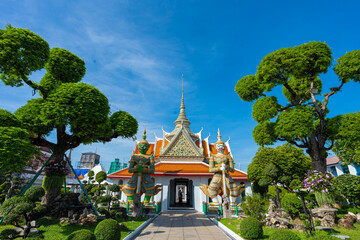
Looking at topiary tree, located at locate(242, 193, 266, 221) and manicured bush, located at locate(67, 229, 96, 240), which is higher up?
topiary tree, located at locate(242, 193, 266, 221)

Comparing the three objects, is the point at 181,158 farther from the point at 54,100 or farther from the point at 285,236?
the point at 285,236

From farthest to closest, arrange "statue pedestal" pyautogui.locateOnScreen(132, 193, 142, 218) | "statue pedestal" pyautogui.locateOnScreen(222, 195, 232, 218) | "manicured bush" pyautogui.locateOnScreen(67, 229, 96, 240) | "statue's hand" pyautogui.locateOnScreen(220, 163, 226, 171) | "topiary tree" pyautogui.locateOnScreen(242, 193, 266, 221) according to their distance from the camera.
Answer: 1. "statue's hand" pyautogui.locateOnScreen(220, 163, 226, 171)
2. "statue pedestal" pyautogui.locateOnScreen(222, 195, 232, 218)
3. "statue pedestal" pyautogui.locateOnScreen(132, 193, 142, 218)
4. "topiary tree" pyautogui.locateOnScreen(242, 193, 266, 221)
5. "manicured bush" pyautogui.locateOnScreen(67, 229, 96, 240)

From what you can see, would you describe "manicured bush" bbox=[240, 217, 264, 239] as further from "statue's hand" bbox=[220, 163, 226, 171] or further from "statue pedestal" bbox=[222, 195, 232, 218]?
"statue's hand" bbox=[220, 163, 226, 171]

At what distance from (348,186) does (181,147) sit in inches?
505

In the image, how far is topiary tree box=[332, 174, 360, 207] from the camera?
770 centimetres

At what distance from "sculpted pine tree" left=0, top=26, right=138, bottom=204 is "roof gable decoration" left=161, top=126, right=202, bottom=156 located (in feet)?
27.9

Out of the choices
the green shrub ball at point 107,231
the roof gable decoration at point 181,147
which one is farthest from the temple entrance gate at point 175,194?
the green shrub ball at point 107,231

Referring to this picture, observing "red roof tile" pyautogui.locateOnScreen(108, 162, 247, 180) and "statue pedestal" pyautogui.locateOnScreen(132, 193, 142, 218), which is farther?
"red roof tile" pyautogui.locateOnScreen(108, 162, 247, 180)

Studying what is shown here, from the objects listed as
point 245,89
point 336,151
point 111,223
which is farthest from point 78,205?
point 336,151

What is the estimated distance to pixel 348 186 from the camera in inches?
306

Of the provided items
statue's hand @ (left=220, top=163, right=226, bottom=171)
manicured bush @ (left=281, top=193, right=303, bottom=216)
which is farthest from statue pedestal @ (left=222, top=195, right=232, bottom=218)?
manicured bush @ (left=281, top=193, right=303, bottom=216)

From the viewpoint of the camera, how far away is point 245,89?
39.2 feet

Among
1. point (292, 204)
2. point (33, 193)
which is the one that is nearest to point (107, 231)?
point (33, 193)

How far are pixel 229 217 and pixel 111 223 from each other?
7327 mm
